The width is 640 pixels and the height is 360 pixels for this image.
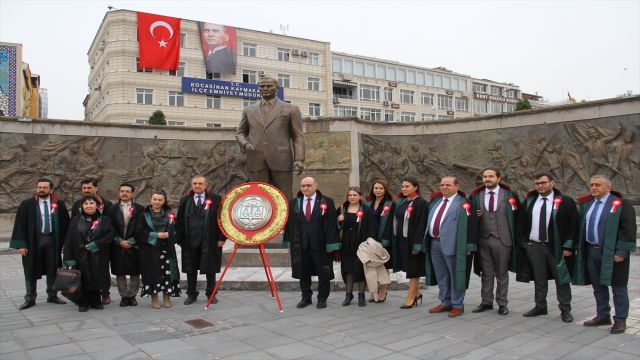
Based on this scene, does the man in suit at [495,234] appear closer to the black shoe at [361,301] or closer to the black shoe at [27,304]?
the black shoe at [361,301]

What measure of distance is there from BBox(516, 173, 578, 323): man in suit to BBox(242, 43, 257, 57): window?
1488 inches

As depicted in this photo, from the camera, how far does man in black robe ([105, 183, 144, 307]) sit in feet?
22.7

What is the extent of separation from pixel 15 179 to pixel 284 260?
37.5 feet

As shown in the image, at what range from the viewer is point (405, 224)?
679 centimetres

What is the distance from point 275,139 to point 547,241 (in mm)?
4725

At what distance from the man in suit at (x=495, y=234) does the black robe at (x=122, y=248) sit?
4714 mm

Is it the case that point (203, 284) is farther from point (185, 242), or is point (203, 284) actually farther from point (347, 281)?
point (347, 281)

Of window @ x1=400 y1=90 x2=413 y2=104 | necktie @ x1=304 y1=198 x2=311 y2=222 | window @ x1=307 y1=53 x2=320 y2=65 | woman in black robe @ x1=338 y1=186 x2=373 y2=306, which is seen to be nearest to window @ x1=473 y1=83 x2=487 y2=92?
window @ x1=400 y1=90 x2=413 y2=104

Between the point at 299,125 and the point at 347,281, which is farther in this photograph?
the point at 299,125

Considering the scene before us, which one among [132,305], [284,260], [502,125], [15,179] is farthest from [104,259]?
[502,125]

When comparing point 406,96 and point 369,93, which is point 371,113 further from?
point 406,96

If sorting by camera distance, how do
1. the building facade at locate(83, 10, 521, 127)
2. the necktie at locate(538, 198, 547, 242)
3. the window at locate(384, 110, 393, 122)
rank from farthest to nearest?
1. the window at locate(384, 110, 393, 122)
2. the building facade at locate(83, 10, 521, 127)
3. the necktie at locate(538, 198, 547, 242)

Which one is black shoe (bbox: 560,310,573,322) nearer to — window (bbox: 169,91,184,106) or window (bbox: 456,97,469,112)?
window (bbox: 169,91,184,106)

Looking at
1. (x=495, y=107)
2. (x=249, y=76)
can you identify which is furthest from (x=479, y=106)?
(x=249, y=76)
